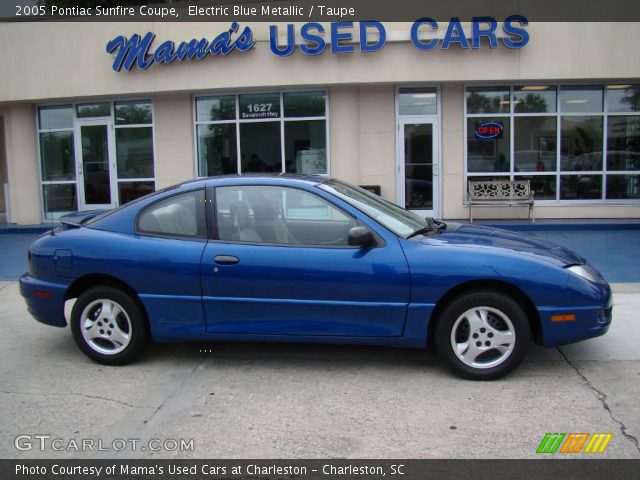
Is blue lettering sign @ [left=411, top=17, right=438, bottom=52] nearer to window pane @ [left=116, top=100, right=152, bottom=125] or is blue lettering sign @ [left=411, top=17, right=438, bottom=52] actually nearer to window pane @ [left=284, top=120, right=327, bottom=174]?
window pane @ [left=284, top=120, right=327, bottom=174]

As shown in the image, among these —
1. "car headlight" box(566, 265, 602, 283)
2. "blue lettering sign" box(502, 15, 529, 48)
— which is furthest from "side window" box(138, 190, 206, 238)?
"blue lettering sign" box(502, 15, 529, 48)

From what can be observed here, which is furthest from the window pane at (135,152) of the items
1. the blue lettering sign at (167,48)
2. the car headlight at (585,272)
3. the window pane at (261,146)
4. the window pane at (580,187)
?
the car headlight at (585,272)

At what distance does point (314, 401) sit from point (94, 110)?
11832 millimetres

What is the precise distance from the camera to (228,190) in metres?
5.16

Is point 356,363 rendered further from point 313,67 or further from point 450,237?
point 313,67

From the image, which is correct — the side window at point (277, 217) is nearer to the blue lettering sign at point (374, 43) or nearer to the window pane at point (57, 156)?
the blue lettering sign at point (374, 43)

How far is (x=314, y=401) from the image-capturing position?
14.4 ft

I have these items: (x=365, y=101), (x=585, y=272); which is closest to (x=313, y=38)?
(x=365, y=101)

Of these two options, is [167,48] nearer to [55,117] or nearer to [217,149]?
[217,149]

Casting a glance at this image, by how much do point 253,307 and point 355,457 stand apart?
63.8 inches

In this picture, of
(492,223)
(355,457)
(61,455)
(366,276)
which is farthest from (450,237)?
(492,223)

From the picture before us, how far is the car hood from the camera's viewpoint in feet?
15.8

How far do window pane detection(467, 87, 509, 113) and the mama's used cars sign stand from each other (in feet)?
4.11

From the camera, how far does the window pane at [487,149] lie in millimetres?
12984
